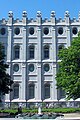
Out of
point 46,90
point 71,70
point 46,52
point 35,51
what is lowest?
point 46,90

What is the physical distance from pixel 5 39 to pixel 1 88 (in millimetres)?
31079

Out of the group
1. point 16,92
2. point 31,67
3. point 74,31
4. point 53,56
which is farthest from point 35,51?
point 74,31

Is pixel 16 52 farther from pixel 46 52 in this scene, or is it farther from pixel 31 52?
pixel 46 52

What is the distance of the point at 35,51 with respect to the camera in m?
70.1

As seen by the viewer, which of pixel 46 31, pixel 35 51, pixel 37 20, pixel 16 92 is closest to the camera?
pixel 16 92

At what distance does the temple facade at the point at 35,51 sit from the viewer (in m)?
67.8

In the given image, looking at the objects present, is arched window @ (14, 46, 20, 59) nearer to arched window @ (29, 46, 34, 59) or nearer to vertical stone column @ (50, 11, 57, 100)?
arched window @ (29, 46, 34, 59)

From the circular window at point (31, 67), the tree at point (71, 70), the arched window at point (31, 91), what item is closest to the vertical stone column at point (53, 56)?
the arched window at point (31, 91)

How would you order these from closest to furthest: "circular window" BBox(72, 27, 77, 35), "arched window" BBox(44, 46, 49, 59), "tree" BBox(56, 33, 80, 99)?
"tree" BBox(56, 33, 80, 99)
"arched window" BBox(44, 46, 49, 59)
"circular window" BBox(72, 27, 77, 35)

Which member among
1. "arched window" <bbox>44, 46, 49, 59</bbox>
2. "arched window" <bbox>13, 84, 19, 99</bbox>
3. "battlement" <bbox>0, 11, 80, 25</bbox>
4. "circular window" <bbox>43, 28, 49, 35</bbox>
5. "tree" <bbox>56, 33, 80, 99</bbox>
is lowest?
"arched window" <bbox>13, 84, 19, 99</bbox>

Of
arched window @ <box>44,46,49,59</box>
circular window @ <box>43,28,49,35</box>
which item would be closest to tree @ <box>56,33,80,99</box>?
arched window @ <box>44,46,49,59</box>

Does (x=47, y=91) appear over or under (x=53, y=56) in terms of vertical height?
under

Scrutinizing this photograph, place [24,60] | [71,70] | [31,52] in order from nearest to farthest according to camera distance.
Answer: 1. [71,70]
2. [24,60]
3. [31,52]

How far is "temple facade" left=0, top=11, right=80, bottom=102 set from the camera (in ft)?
222
